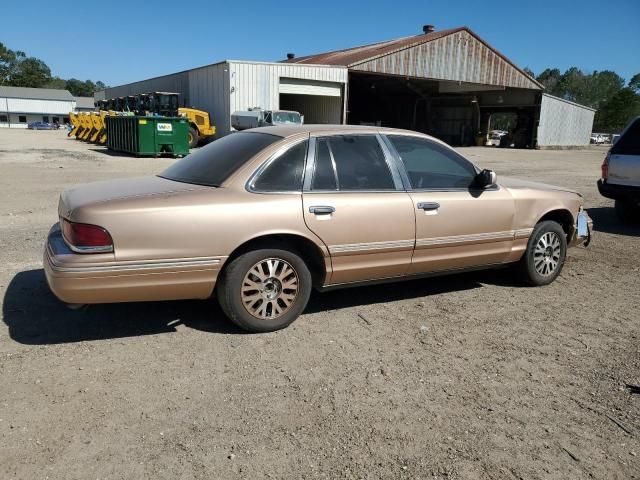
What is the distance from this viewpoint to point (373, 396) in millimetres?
3240

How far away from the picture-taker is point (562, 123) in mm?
41750

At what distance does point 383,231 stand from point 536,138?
39.4 meters

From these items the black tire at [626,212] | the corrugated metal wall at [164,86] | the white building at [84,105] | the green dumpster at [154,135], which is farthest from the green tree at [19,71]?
the black tire at [626,212]

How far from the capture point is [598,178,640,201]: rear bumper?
830 cm

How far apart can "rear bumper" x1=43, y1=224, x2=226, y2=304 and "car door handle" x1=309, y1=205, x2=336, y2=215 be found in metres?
0.81

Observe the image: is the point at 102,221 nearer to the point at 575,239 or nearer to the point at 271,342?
the point at 271,342

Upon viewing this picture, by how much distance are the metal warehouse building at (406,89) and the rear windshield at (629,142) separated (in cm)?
2169

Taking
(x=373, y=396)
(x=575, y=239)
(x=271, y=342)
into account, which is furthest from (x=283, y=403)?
(x=575, y=239)

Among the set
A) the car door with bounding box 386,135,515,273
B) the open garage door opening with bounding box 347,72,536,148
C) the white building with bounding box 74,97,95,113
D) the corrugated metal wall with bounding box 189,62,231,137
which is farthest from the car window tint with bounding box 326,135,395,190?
the white building with bounding box 74,97,95,113

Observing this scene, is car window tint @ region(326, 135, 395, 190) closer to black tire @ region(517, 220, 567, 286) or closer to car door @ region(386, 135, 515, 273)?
car door @ region(386, 135, 515, 273)

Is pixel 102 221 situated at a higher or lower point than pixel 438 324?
higher

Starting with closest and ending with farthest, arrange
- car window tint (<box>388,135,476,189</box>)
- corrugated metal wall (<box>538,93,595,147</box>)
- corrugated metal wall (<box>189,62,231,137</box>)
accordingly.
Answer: car window tint (<box>388,135,476,189</box>), corrugated metal wall (<box>189,62,231,137</box>), corrugated metal wall (<box>538,93,595,147</box>)

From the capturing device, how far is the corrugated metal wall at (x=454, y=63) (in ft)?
104

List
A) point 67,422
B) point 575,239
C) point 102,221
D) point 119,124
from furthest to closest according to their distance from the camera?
point 119,124, point 575,239, point 102,221, point 67,422
